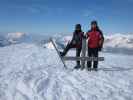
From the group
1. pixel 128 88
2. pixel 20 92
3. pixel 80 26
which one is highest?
pixel 80 26

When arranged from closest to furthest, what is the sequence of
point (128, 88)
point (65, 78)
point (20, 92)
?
point (20, 92), point (128, 88), point (65, 78)

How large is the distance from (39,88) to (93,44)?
13.9ft

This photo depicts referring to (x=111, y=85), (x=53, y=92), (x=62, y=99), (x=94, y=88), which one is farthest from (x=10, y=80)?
(x=111, y=85)

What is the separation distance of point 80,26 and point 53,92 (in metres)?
4.61

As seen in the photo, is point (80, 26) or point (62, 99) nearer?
point (62, 99)

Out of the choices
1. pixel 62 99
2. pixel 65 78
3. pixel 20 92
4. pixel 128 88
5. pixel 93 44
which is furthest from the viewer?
pixel 93 44

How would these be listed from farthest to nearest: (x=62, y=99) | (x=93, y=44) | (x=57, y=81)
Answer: (x=93, y=44)
(x=57, y=81)
(x=62, y=99)

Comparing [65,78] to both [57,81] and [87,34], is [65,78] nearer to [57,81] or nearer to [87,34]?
[57,81]

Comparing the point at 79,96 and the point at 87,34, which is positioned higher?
the point at 87,34

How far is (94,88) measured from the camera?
7.72 m

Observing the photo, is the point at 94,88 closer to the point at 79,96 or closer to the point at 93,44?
the point at 79,96

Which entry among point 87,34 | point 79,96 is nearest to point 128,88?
point 79,96

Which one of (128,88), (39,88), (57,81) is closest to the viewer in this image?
(39,88)

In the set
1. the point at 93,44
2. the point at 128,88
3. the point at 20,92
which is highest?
the point at 93,44
